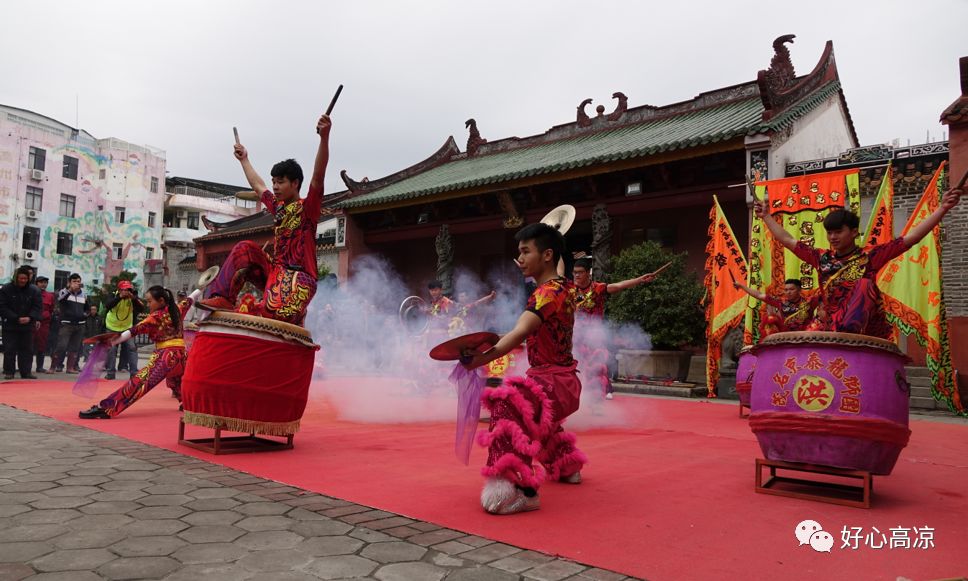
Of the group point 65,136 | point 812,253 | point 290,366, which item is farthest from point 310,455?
point 65,136

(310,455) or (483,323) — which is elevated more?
(483,323)

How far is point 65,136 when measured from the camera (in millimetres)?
35938

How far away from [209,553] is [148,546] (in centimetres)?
23

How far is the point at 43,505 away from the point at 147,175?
4219 cm

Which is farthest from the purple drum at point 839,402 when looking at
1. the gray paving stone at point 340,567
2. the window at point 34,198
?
the window at point 34,198

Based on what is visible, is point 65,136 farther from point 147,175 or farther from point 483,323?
point 483,323

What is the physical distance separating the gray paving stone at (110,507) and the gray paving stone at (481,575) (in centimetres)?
149

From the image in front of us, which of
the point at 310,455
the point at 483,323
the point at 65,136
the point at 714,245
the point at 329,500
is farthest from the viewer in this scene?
the point at 65,136

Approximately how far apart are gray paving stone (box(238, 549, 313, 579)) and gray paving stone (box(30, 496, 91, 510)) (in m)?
1.09

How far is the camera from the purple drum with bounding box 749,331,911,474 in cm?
305

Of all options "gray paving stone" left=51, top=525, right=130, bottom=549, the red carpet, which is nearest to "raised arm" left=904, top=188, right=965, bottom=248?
the red carpet

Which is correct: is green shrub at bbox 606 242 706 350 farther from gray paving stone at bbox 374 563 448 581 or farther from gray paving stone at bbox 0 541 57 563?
gray paving stone at bbox 0 541 57 563

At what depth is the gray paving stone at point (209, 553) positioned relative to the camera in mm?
2098

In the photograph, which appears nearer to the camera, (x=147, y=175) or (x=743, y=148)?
(x=743, y=148)
